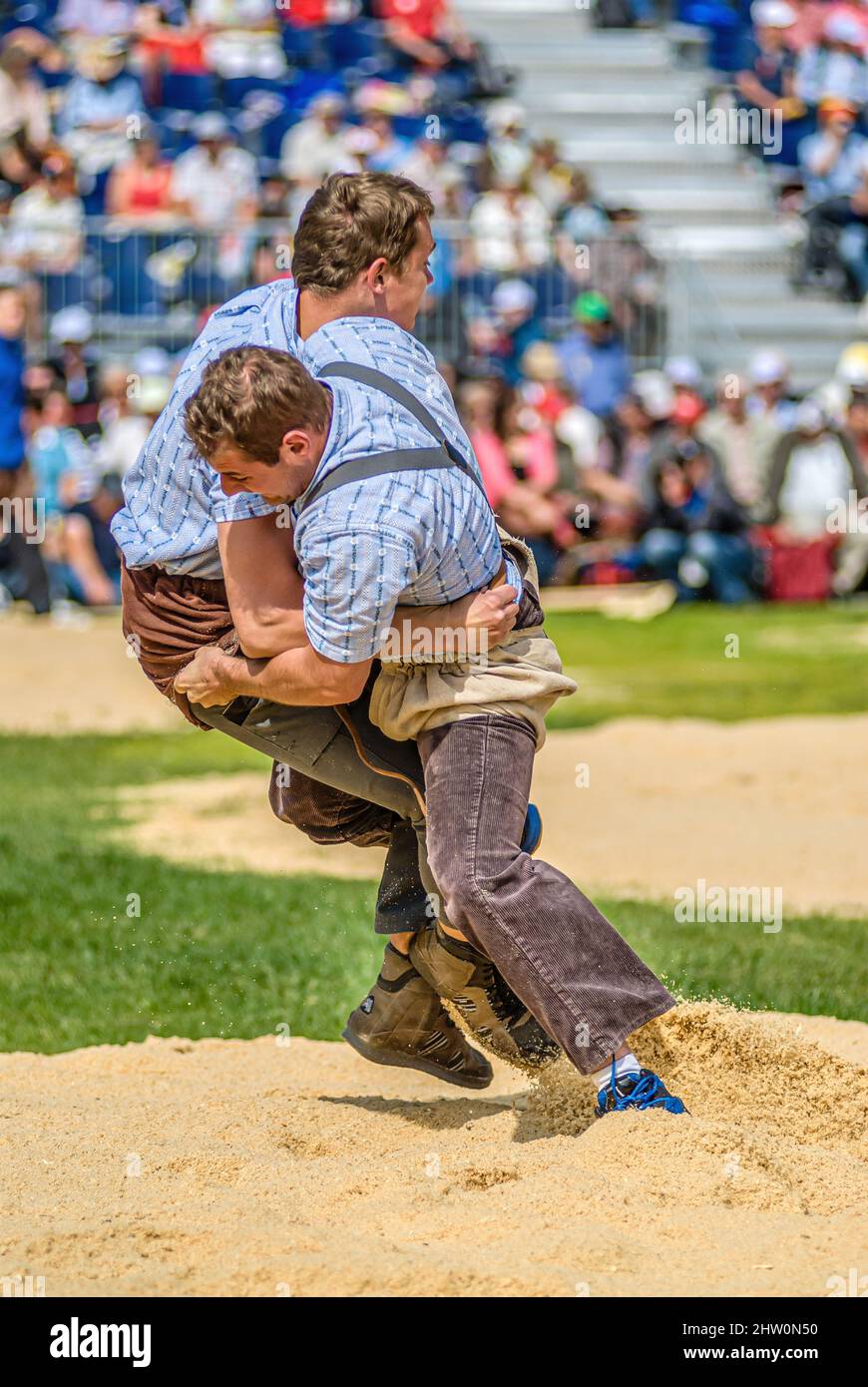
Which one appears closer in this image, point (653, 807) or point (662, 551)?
point (653, 807)

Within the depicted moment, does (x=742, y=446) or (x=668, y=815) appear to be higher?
(x=668, y=815)

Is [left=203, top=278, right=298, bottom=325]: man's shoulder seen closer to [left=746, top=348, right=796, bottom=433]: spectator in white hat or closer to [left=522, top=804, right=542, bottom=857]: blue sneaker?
[left=522, top=804, right=542, bottom=857]: blue sneaker

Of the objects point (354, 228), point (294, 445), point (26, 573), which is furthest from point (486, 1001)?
point (26, 573)

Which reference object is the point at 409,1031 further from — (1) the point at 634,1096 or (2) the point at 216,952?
(2) the point at 216,952

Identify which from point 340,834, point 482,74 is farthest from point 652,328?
point 340,834

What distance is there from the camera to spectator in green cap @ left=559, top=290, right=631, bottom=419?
17906 millimetres

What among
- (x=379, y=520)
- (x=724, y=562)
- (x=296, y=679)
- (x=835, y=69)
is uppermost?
(x=379, y=520)

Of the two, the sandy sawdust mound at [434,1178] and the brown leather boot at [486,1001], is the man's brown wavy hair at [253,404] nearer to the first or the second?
the brown leather boot at [486,1001]

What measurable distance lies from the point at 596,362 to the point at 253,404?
1412cm

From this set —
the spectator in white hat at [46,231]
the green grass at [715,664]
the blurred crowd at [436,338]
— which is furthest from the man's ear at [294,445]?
the spectator in white hat at [46,231]

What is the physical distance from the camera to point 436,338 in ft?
59.4

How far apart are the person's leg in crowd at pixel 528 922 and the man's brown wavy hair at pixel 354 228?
3.78ft

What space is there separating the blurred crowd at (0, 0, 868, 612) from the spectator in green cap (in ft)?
0.07
